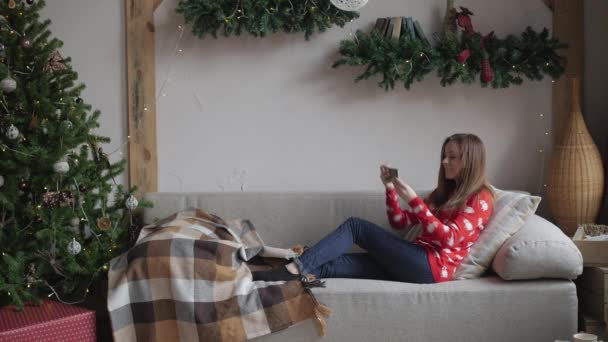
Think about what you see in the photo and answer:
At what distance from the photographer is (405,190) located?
3.02m

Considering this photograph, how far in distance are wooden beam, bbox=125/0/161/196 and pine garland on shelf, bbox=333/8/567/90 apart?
3.62 ft

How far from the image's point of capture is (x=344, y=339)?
2.84 meters

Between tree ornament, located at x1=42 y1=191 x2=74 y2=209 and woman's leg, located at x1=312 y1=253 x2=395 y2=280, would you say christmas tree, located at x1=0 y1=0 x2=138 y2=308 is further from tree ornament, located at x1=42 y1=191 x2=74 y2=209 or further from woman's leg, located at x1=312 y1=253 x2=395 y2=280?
woman's leg, located at x1=312 y1=253 x2=395 y2=280

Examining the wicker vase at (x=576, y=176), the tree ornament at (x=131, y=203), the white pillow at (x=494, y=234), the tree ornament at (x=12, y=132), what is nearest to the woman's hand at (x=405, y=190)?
the white pillow at (x=494, y=234)

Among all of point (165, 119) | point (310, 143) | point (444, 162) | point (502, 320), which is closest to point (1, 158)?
point (165, 119)

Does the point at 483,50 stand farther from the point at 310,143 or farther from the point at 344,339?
the point at 344,339

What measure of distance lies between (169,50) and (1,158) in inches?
48.4

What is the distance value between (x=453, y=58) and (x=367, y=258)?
1.14 metres

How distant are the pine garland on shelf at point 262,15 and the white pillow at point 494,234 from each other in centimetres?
130

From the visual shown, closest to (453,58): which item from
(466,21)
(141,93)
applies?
(466,21)

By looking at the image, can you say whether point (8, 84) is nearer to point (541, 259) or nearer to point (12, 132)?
point (12, 132)

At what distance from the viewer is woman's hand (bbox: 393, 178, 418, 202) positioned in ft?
9.77

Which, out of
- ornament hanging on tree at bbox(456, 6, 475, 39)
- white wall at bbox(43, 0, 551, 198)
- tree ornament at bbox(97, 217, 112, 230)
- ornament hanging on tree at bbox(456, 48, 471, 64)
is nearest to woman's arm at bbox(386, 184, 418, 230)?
white wall at bbox(43, 0, 551, 198)

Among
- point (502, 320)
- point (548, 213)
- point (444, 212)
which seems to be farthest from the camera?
point (548, 213)
